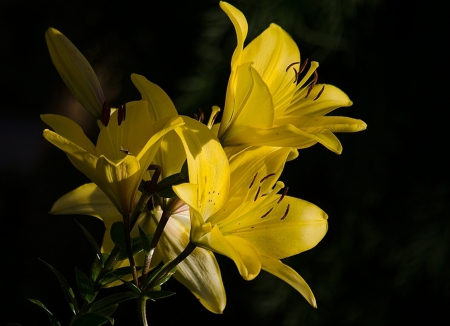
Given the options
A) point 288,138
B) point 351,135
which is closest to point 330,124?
point 288,138

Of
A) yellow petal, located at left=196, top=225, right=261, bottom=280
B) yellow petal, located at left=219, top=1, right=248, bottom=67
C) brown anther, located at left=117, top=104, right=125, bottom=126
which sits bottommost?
yellow petal, located at left=196, top=225, right=261, bottom=280

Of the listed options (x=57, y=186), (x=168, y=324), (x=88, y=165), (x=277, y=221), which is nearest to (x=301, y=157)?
(x=168, y=324)

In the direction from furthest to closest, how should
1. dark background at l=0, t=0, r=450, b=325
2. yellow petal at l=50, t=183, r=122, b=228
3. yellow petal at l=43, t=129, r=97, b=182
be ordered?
dark background at l=0, t=0, r=450, b=325 < yellow petal at l=50, t=183, r=122, b=228 < yellow petal at l=43, t=129, r=97, b=182

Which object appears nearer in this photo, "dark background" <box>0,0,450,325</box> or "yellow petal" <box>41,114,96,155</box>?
"yellow petal" <box>41,114,96,155</box>

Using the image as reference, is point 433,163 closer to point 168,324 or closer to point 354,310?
point 354,310

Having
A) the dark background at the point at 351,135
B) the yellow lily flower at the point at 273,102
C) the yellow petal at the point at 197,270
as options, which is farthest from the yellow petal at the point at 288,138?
the dark background at the point at 351,135

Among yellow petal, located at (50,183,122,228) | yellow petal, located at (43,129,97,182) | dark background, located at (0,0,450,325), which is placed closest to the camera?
yellow petal, located at (43,129,97,182)

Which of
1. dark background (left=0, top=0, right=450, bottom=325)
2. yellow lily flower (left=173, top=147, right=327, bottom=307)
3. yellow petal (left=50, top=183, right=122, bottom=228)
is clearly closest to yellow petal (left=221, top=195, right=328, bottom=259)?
yellow lily flower (left=173, top=147, right=327, bottom=307)

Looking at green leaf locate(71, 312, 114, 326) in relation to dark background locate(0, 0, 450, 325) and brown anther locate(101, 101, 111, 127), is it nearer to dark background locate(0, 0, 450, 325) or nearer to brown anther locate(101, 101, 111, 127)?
brown anther locate(101, 101, 111, 127)
